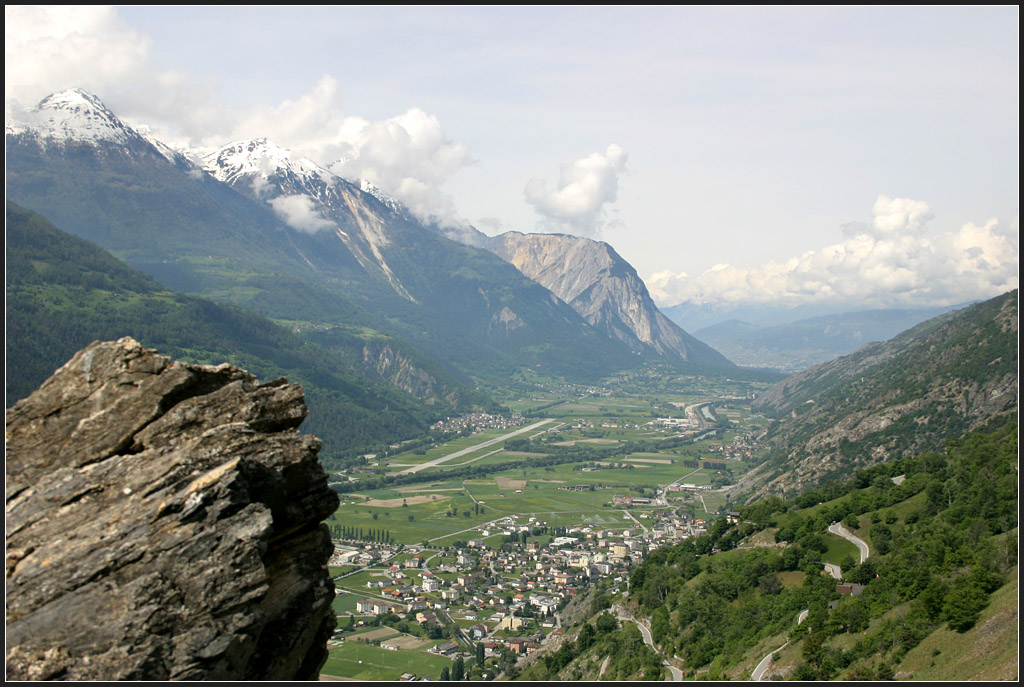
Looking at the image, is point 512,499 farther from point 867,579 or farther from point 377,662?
point 867,579

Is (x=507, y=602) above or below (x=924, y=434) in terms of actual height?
below

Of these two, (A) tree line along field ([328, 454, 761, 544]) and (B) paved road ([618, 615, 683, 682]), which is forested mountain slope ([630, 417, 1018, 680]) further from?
(A) tree line along field ([328, 454, 761, 544])

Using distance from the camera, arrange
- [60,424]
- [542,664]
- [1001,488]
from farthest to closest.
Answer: [542,664] < [1001,488] < [60,424]

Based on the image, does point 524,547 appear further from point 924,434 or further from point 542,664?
point 924,434

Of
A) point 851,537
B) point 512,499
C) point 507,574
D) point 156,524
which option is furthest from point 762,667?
point 512,499

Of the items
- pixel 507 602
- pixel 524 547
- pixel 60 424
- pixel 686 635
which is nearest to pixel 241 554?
pixel 60 424
